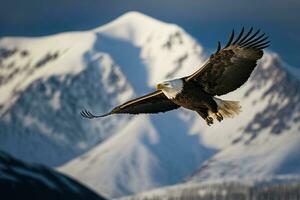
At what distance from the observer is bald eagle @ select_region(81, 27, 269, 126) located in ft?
95.4

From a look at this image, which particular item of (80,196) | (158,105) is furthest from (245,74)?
(80,196)

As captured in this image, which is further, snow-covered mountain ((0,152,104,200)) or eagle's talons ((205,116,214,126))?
snow-covered mountain ((0,152,104,200))

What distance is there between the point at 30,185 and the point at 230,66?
155529mm

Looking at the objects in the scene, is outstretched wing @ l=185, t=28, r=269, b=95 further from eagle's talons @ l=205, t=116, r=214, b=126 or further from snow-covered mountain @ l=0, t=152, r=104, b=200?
snow-covered mountain @ l=0, t=152, r=104, b=200

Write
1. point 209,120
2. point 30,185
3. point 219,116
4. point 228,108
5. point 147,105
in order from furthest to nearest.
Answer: point 30,185 < point 147,105 < point 228,108 < point 219,116 < point 209,120

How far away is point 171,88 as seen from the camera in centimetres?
2875

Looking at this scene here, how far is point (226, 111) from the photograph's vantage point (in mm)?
30031

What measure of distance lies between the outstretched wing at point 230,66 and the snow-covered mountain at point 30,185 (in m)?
149

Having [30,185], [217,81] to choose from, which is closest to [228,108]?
[217,81]

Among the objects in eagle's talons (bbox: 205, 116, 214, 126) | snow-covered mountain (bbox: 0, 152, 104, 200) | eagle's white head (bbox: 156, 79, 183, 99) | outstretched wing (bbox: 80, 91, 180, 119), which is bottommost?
eagle's talons (bbox: 205, 116, 214, 126)

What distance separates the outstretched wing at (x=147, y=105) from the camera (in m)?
31.4

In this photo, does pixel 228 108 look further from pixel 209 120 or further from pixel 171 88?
pixel 171 88

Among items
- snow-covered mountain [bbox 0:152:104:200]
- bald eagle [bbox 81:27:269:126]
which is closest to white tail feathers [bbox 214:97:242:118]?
bald eagle [bbox 81:27:269:126]

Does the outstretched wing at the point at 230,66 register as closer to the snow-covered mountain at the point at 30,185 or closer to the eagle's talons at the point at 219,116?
the eagle's talons at the point at 219,116
